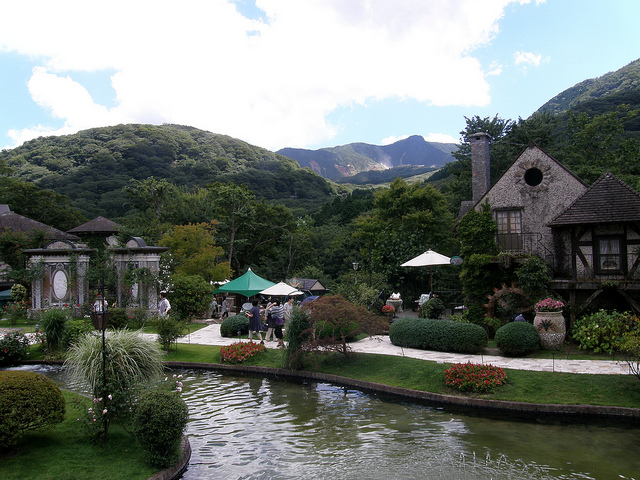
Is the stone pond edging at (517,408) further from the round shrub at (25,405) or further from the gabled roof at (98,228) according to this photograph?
the gabled roof at (98,228)

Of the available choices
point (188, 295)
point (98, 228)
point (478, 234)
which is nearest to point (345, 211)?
point (98, 228)

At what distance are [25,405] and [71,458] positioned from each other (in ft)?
3.86

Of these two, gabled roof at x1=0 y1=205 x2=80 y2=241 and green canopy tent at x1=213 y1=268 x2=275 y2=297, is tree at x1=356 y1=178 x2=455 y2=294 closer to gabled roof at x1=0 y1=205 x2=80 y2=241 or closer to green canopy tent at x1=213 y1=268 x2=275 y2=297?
green canopy tent at x1=213 y1=268 x2=275 y2=297

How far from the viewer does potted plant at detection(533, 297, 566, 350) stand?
1555 cm

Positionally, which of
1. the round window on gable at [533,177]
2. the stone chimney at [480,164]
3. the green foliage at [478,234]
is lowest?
the green foliage at [478,234]

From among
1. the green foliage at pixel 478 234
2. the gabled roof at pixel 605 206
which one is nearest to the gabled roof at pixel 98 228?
the green foliage at pixel 478 234

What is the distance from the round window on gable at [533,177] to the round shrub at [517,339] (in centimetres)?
741

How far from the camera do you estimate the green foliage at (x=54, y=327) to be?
1766 cm

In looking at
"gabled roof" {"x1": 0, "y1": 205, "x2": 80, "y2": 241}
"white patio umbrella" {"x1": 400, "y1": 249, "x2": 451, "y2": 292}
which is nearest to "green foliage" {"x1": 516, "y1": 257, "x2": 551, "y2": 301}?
"white patio umbrella" {"x1": 400, "y1": 249, "x2": 451, "y2": 292}

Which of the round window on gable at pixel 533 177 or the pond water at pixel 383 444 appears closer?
the pond water at pixel 383 444

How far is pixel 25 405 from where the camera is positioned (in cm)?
764

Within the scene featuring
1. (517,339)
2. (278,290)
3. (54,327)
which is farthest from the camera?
(278,290)

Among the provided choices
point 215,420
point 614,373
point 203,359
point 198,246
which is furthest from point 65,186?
point 614,373

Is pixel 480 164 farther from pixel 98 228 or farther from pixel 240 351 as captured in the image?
pixel 98 228
